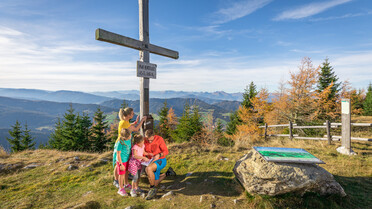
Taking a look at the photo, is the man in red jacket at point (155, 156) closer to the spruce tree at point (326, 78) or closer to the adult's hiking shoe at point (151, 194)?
the adult's hiking shoe at point (151, 194)

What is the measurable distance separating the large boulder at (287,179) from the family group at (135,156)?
2212 millimetres

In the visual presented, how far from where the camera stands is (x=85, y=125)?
21844 mm

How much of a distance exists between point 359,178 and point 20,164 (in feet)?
38.6

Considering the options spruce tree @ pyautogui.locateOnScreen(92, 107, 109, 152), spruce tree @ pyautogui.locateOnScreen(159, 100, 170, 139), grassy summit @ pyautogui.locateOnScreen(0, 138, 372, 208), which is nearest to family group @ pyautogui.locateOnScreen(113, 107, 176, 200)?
grassy summit @ pyautogui.locateOnScreen(0, 138, 372, 208)

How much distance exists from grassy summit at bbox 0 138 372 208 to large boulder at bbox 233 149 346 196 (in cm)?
15

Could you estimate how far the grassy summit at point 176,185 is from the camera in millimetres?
3770

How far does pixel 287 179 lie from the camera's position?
11.9ft

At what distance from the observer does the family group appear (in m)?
4.43

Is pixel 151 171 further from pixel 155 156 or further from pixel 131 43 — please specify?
pixel 131 43

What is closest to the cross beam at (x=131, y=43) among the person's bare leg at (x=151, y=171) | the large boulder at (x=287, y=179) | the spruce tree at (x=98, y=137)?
the person's bare leg at (x=151, y=171)

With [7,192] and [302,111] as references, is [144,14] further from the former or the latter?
[302,111]

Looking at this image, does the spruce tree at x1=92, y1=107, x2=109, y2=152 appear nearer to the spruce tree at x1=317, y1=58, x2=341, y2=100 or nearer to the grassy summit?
the grassy summit

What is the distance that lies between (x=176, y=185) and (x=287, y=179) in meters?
2.78

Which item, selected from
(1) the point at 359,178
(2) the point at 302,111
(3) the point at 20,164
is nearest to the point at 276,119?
(2) the point at 302,111
